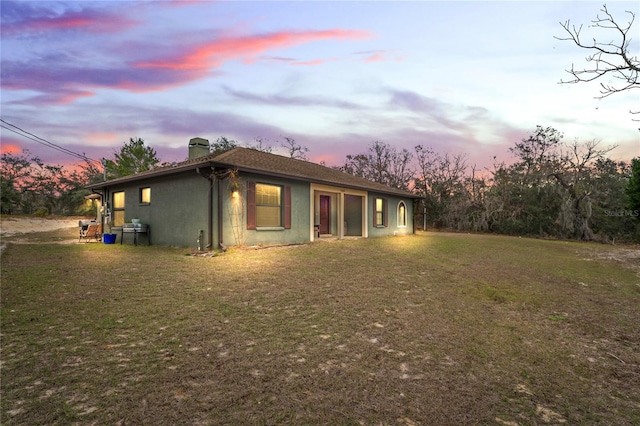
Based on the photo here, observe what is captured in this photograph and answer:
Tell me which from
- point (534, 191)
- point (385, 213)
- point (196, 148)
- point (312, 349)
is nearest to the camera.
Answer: point (312, 349)

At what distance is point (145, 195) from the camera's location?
40.5ft

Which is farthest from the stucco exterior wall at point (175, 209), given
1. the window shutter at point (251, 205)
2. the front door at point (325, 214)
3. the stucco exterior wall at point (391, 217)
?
the stucco exterior wall at point (391, 217)

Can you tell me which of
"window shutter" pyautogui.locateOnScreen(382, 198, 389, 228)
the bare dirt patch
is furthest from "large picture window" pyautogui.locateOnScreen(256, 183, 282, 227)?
the bare dirt patch

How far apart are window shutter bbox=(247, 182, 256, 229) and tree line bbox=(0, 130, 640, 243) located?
5336 millimetres

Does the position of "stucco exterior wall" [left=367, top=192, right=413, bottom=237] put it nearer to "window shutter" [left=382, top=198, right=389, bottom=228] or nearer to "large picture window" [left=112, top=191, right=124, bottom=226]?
"window shutter" [left=382, top=198, right=389, bottom=228]

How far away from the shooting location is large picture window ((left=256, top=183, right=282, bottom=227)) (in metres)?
10.7

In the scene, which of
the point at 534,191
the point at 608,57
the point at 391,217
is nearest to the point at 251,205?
the point at 608,57

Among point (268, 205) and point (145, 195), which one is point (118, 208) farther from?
point (268, 205)

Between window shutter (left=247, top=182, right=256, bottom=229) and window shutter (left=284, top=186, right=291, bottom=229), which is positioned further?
window shutter (left=284, top=186, right=291, bottom=229)

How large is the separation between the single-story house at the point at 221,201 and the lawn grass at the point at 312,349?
3685mm

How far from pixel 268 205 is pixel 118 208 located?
815 centimetres

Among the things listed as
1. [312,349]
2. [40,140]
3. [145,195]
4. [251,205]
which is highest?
[40,140]

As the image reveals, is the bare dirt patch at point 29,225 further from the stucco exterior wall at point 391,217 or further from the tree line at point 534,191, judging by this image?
the tree line at point 534,191

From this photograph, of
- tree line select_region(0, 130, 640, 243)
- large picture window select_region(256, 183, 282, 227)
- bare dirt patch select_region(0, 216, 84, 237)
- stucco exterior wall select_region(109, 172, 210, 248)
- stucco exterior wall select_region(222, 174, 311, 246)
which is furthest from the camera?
tree line select_region(0, 130, 640, 243)
